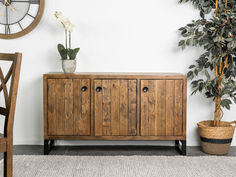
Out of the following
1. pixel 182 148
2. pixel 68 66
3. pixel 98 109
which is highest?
pixel 68 66

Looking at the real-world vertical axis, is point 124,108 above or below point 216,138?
A: above

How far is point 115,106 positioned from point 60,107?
510 mm

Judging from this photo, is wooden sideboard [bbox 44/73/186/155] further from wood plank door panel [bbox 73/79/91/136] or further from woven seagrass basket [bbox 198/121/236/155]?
woven seagrass basket [bbox 198/121/236/155]

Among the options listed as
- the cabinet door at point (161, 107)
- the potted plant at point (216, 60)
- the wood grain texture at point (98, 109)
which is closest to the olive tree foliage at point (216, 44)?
the potted plant at point (216, 60)

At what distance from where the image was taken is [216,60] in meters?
2.88

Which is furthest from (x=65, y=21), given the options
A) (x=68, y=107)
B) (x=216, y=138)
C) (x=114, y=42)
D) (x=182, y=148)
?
(x=216, y=138)

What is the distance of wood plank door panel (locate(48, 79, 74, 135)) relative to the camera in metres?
2.83

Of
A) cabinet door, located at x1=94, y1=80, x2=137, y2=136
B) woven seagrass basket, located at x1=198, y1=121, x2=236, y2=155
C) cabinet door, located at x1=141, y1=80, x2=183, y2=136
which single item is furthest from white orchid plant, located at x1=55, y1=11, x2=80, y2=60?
woven seagrass basket, located at x1=198, y1=121, x2=236, y2=155

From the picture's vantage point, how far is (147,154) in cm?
293

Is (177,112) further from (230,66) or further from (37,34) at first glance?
(37,34)

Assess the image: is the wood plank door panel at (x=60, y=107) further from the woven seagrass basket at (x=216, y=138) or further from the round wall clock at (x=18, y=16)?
the woven seagrass basket at (x=216, y=138)

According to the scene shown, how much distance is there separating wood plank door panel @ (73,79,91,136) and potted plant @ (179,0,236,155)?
1011mm

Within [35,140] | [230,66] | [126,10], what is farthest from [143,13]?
[35,140]

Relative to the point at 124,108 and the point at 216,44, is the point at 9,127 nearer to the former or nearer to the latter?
the point at 124,108
